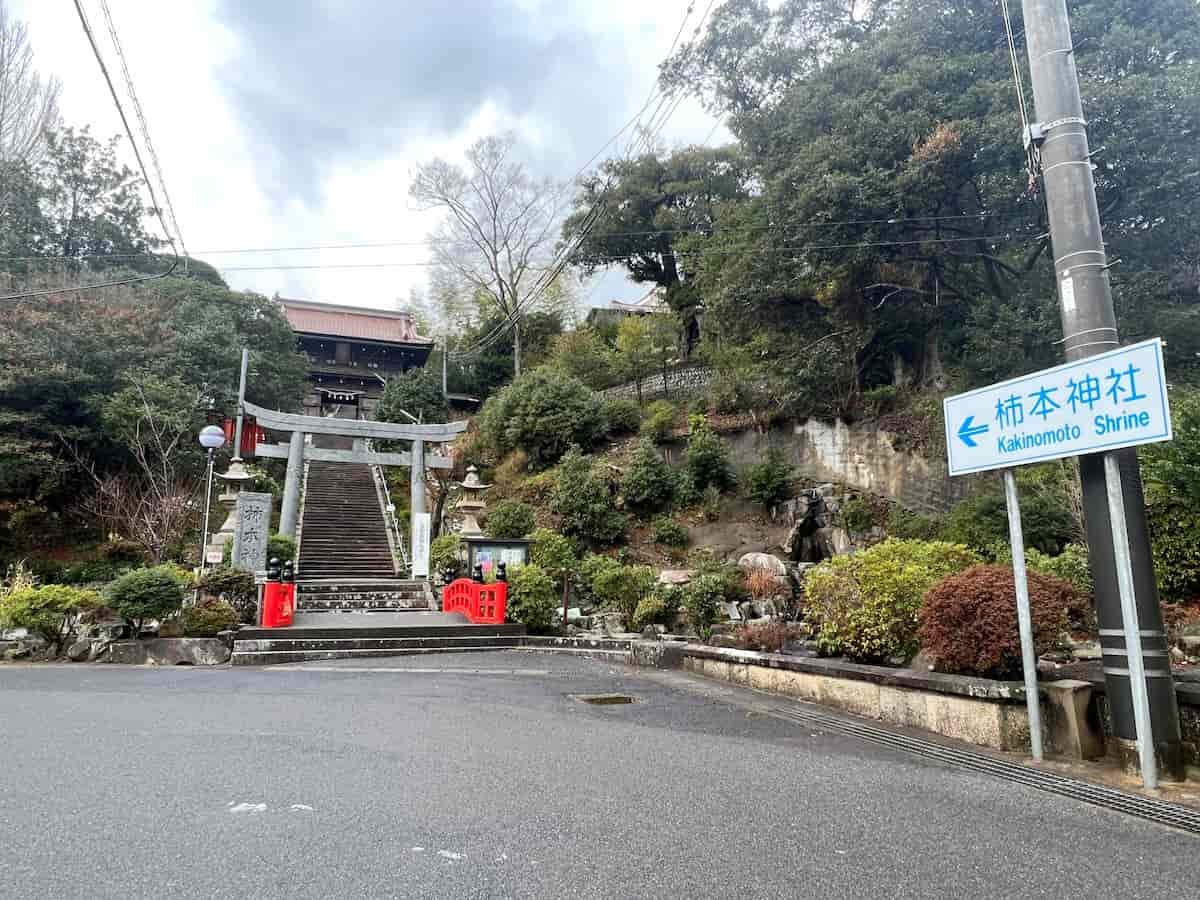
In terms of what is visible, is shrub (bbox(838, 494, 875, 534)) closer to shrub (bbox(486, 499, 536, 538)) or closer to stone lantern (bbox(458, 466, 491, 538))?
shrub (bbox(486, 499, 536, 538))

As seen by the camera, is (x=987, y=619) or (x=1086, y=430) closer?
(x=1086, y=430)

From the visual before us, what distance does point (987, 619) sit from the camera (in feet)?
16.7

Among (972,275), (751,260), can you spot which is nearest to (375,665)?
(751,260)

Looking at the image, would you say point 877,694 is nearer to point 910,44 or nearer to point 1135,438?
point 1135,438

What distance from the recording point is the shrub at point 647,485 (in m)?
19.6

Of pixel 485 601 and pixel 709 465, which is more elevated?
pixel 709 465

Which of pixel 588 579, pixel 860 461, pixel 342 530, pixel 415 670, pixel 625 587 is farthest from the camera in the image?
pixel 342 530

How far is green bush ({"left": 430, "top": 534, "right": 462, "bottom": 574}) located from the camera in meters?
16.3

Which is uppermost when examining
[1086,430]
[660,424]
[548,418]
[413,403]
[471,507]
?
[413,403]

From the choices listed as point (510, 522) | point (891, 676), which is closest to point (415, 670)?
point (891, 676)

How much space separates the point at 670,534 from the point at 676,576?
2793mm

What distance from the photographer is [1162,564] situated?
789cm

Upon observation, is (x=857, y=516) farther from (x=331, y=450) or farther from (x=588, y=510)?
(x=331, y=450)

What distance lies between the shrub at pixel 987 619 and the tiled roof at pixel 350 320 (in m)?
36.6
